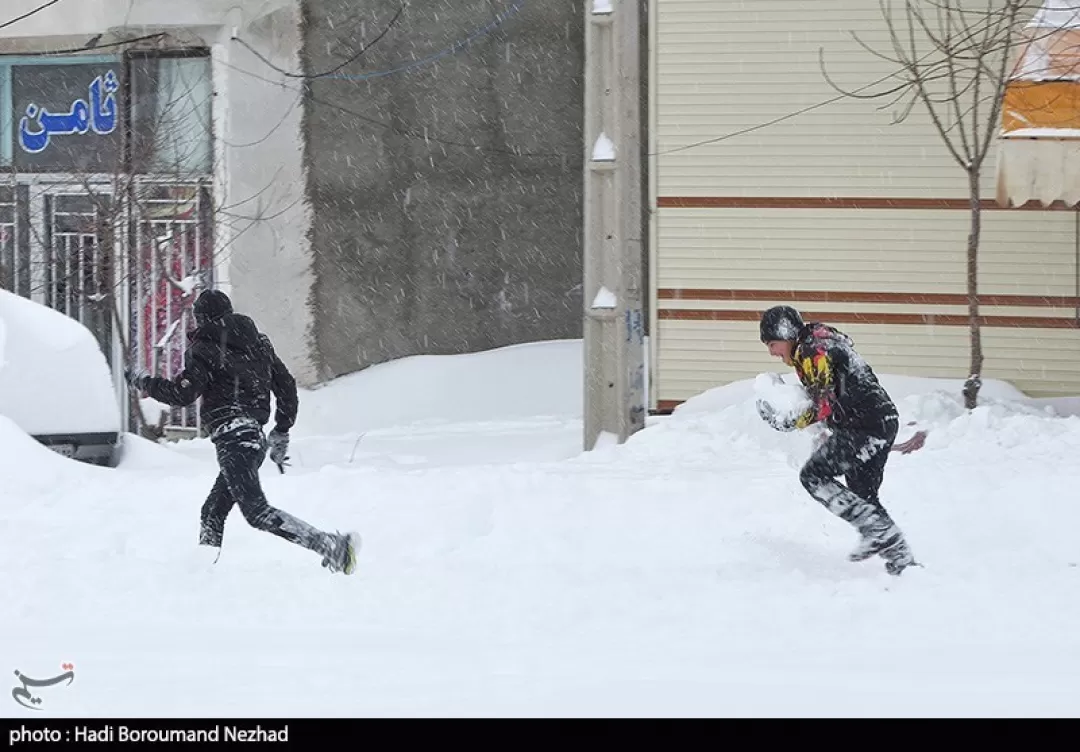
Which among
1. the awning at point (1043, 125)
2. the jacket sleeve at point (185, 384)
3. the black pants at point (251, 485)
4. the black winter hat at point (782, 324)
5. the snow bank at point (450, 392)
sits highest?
the awning at point (1043, 125)

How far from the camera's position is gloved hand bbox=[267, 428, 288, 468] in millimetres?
8164

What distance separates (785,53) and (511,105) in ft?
15.1

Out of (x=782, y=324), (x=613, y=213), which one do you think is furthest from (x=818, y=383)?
(x=613, y=213)

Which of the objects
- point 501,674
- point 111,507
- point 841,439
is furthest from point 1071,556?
point 111,507

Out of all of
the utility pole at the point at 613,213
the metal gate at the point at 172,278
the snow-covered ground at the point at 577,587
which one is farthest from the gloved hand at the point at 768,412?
the metal gate at the point at 172,278

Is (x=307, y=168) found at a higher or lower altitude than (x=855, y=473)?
higher

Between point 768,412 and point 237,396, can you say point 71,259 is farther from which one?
point 768,412

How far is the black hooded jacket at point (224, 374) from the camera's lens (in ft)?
23.9

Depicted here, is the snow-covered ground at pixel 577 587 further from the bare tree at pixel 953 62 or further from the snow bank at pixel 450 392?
the snow bank at pixel 450 392

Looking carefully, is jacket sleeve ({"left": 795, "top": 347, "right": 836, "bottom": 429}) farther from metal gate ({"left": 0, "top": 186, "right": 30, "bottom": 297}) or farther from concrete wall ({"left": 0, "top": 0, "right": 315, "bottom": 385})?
metal gate ({"left": 0, "top": 186, "right": 30, "bottom": 297})

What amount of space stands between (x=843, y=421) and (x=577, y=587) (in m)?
1.47

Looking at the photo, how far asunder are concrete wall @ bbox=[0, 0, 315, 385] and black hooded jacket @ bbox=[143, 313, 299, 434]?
974 centimetres

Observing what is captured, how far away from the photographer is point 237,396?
7.42m

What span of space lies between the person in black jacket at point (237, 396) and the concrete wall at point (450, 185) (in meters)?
10.1
